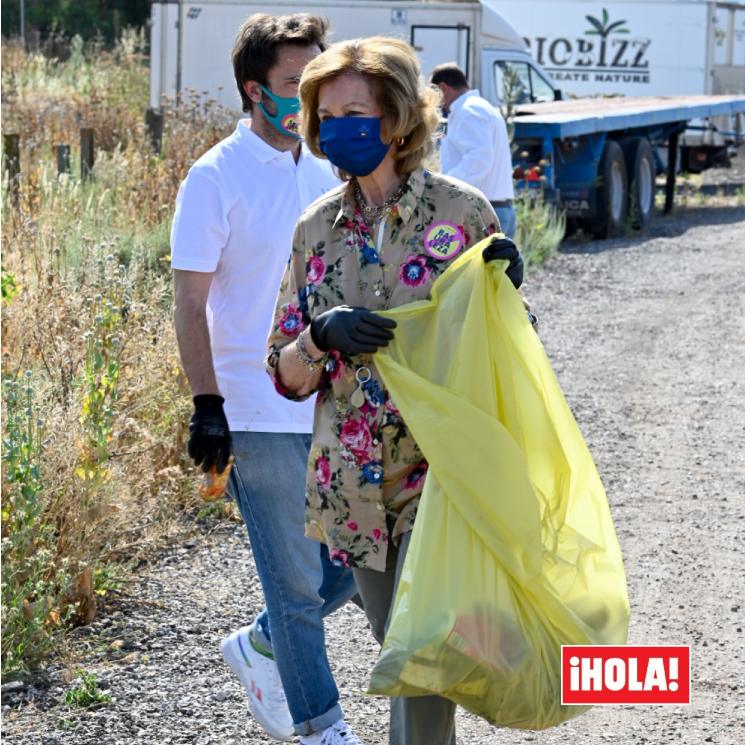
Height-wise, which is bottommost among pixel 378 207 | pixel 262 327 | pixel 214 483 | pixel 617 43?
pixel 214 483

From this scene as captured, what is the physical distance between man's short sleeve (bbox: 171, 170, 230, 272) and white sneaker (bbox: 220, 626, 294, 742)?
3.64 ft

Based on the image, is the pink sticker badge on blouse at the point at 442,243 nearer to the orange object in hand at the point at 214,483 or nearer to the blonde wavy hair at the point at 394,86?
the blonde wavy hair at the point at 394,86

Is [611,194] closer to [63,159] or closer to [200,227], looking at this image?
[63,159]

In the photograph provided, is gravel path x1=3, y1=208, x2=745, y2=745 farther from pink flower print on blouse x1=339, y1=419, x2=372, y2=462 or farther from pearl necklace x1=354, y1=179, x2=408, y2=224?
pearl necklace x1=354, y1=179, x2=408, y2=224

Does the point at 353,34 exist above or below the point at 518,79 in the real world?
above

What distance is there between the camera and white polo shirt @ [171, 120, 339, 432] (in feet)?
12.1

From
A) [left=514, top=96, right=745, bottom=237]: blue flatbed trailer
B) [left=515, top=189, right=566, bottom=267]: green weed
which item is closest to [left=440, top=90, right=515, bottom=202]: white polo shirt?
[left=515, top=189, right=566, bottom=267]: green weed

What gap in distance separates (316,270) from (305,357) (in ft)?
0.74

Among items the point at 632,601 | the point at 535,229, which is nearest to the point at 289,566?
the point at 632,601

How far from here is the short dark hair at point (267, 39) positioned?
3771 mm

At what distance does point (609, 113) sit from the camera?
17.1 meters

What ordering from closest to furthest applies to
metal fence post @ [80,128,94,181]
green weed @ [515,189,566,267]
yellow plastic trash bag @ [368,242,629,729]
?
yellow plastic trash bag @ [368,242,629,729]
metal fence post @ [80,128,94,181]
green weed @ [515,189,566,267]

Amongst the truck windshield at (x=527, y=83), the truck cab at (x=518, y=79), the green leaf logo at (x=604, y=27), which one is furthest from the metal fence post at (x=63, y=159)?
the green leaf logo at (x=604, y=27)

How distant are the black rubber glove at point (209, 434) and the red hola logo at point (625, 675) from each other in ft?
3.61
